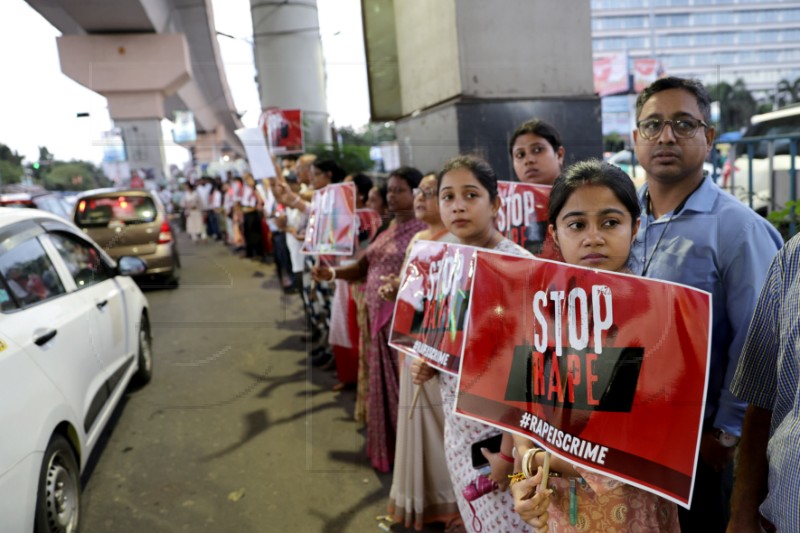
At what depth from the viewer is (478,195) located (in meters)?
2.19

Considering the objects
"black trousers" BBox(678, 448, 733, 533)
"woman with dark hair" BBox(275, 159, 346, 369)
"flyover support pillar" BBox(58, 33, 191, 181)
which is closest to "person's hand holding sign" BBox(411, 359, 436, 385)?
"black trousers" BBox(678, 448, 733, 533)

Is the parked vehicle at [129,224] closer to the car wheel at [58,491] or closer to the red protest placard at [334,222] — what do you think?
the red protest placard at [334,222]

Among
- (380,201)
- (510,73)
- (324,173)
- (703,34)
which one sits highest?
(703,34)

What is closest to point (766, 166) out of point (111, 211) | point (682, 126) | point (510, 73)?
point (510, 73)

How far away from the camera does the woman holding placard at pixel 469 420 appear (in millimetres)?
1869

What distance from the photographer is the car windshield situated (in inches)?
343

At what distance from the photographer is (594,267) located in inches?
55.9

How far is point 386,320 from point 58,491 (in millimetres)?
1836

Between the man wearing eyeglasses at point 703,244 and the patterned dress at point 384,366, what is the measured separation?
67.7 inches

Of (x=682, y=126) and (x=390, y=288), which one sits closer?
(x=682, y=126)

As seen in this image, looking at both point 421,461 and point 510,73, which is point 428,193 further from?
point 510,73

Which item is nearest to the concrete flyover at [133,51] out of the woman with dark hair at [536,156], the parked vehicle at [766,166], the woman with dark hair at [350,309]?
the woman with dark hair at [350,309]

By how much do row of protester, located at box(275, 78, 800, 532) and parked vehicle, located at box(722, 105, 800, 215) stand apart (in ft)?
6.51

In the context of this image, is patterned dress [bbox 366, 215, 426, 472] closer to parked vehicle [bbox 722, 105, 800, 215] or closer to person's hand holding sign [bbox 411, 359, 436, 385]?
person's hand holding sign [bbox 411, 359, 436, 385]
